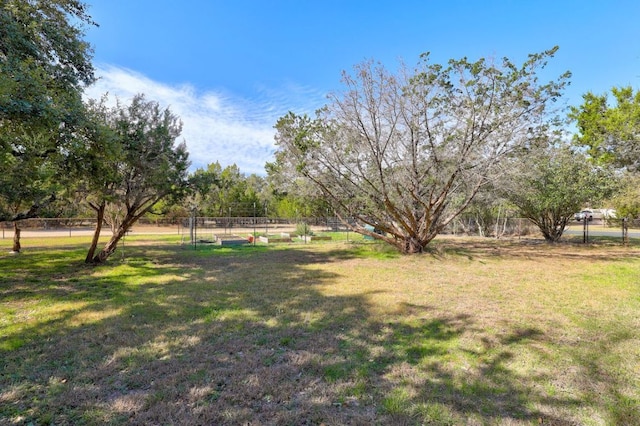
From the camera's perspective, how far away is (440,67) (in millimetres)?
9469

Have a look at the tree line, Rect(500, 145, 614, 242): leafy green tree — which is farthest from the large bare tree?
Rect(500, 145, 614, 242): leafy green tree

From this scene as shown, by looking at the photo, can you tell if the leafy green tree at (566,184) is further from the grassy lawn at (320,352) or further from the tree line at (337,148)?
the grassy lawn at (320,352)

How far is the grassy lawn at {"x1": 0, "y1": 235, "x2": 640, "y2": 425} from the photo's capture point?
2.40m

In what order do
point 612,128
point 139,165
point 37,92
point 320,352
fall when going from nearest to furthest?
1. point 320,352
2. point 37,92
3. point 139,165
4. point 612,128

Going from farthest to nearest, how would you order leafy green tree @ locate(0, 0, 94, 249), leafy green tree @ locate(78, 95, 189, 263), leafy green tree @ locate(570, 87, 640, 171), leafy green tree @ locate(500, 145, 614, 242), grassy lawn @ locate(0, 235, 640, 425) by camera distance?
leafy green tree @ locate(500, 145, 614, 242) < leafy green tree @ locate(570, 87, 640, 171) < leafy green tree @ locate(78, 95, 189, 263) < leafy green tree @ locate(0, 0, 94, 249) < grassy lawn @ locate(0, 235, 640, 425)

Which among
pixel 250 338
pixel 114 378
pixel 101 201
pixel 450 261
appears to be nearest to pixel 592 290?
pixel 450 261

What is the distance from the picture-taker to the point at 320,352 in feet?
11.3

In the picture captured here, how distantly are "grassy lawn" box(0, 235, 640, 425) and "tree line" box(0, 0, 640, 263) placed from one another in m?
2.97

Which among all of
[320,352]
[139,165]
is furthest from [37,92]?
[320,352]

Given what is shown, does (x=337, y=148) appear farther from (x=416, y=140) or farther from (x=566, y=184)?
(x=566, y=184)

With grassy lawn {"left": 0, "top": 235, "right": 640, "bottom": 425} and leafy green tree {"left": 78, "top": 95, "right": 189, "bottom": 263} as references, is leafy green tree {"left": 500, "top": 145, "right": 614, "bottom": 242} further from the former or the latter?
leafy green tree {"left": 78, "top": 95, "right": 189, "bottom": 263}

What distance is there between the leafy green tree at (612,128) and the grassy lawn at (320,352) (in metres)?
7.90

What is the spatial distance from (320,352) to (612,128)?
15955 mm

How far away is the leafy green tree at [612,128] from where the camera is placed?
12055mm
